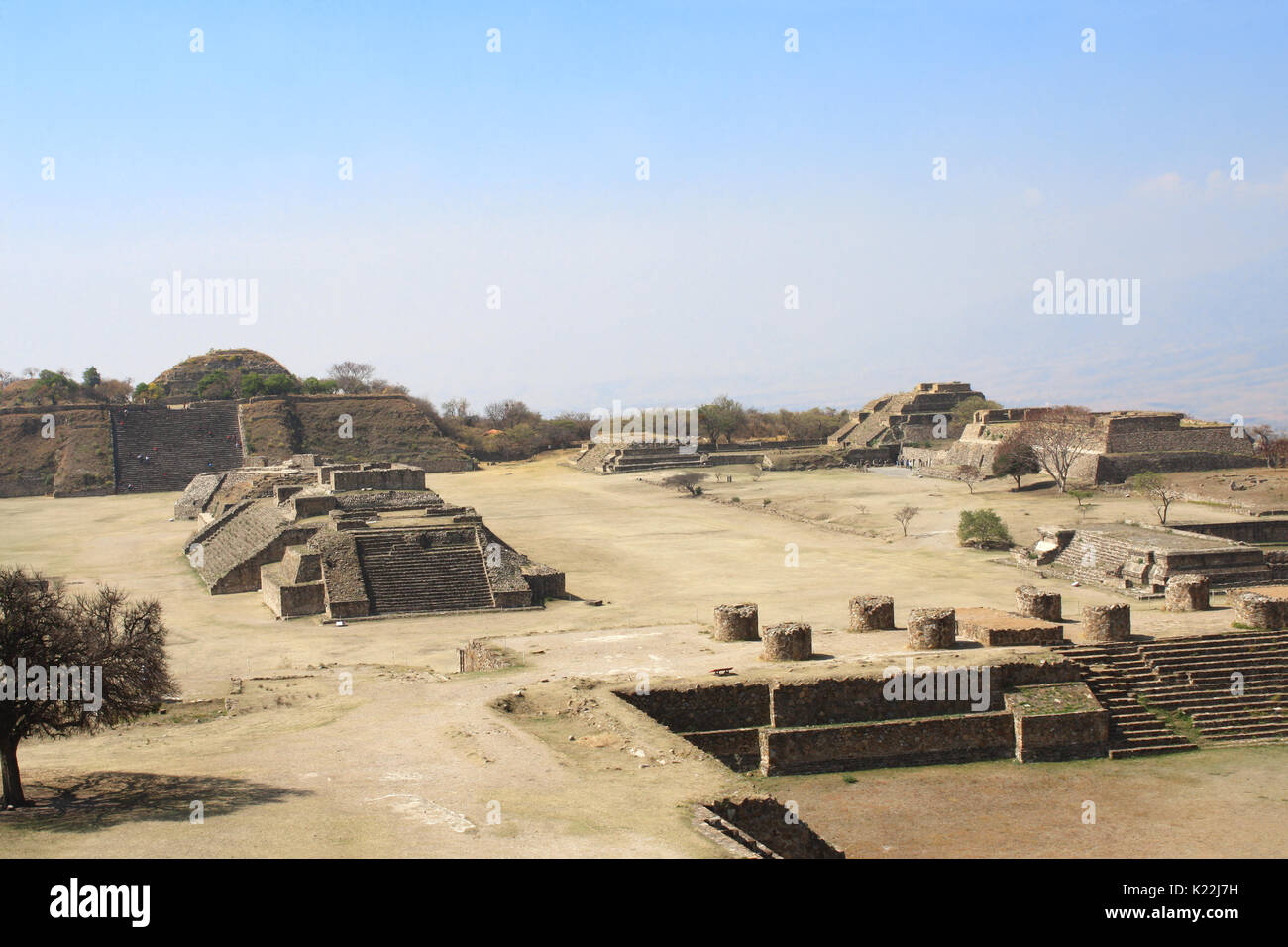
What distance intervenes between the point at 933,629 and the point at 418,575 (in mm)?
14174

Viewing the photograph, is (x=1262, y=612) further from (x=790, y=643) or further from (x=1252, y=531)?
(x=1252, y=531)

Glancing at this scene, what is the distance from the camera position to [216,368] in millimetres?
92938

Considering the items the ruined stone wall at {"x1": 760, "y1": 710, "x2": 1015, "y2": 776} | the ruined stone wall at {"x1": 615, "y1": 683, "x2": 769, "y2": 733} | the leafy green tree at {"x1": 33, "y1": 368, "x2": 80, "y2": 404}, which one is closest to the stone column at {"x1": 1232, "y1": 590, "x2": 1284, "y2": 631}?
the ruined stone wall at {"x1": 760, "y1": 710, "x2": 1015, "y2": 776}

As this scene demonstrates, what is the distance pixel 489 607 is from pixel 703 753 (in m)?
13.9

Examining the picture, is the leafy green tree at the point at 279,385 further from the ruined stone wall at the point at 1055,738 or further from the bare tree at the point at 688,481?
the ruined stone wall at the point at 1055,738

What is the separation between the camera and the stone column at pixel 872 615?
21703 mm

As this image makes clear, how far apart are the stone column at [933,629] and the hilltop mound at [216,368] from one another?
78.0m

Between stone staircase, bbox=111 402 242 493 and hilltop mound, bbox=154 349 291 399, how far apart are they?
1658cm

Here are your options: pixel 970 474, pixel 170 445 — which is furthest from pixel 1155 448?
pixel 170 445

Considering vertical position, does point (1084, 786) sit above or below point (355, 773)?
below

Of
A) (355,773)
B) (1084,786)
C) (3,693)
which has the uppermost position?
(3,693)
